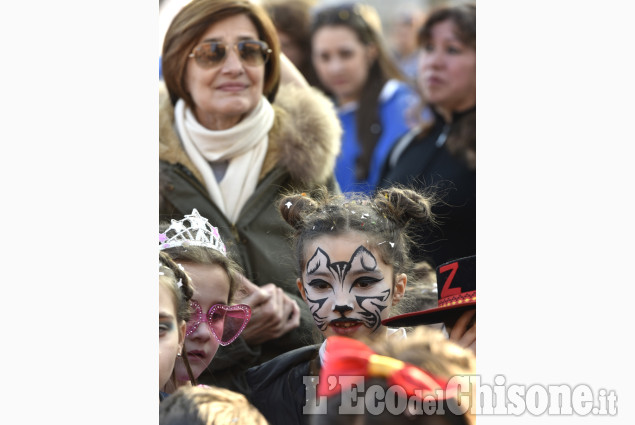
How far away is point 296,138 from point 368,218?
2.53 feet

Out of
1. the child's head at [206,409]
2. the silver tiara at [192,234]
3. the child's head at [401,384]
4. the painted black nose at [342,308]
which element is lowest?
the child's head at [206,409]

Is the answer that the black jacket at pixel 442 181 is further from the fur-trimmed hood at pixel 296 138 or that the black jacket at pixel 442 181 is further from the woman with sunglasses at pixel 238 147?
the woman with sunglasses at pixel 238 147

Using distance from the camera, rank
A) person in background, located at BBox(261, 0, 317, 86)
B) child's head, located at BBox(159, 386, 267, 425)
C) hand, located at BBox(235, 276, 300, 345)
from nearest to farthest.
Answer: child's head, located at BBox(159, 386, 267, 425), hand, located at BBox(235, 276, 300, 345), person in background, located at BBox(261, 0, 317, 86)

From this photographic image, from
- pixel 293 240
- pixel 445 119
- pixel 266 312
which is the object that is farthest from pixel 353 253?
pixel 445 119

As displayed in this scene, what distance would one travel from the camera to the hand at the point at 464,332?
3014 mm

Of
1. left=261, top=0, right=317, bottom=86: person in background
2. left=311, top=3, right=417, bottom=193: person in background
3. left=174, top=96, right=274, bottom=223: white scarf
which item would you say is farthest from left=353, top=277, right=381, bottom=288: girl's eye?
left=261, top=0, right=317, bottom=86: person in background

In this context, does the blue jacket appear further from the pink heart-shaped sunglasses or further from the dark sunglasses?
the pink heart-shaped sunglasses

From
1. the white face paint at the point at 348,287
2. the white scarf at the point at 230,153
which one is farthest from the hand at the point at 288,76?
the white face paint at the point at 348,287

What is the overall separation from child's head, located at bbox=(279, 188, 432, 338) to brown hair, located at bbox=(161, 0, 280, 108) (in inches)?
30.0

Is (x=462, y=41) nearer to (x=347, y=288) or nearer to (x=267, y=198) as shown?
(x=267, y=198)

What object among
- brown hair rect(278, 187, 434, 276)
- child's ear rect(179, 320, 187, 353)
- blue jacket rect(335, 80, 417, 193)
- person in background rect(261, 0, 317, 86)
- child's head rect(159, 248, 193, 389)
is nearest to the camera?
child's head rect(159, 248, 193, 389)

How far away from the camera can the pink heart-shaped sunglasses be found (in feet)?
10.3

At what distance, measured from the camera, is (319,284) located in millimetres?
3080

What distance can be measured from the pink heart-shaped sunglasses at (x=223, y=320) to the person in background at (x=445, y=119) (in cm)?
110
